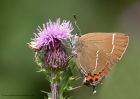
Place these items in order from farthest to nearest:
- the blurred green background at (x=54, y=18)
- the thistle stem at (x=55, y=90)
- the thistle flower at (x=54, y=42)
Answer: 1. the blurred green background at (x=54, y=18)
2. the thistle flower at (x=54, y=42)
3. the thistle stem at (x=55, y=90)

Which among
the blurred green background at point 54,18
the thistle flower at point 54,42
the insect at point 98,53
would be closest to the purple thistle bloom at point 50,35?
the thistle flower at point 54,42

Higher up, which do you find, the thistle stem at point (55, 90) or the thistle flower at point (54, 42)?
the thistle flower at point (54, 42)

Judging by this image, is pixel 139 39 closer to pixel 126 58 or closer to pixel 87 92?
pixel 126 58

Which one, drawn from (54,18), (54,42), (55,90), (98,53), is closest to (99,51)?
(98,53)

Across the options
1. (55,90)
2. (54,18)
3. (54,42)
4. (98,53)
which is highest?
(54,18)

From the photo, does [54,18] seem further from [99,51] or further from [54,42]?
[99,51]

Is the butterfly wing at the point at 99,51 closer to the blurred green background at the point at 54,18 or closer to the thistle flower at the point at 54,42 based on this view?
the thistle flower at the point at 54,42

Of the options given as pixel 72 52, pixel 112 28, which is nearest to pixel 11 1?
pixel 112 28

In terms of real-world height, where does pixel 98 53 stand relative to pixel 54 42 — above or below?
below
